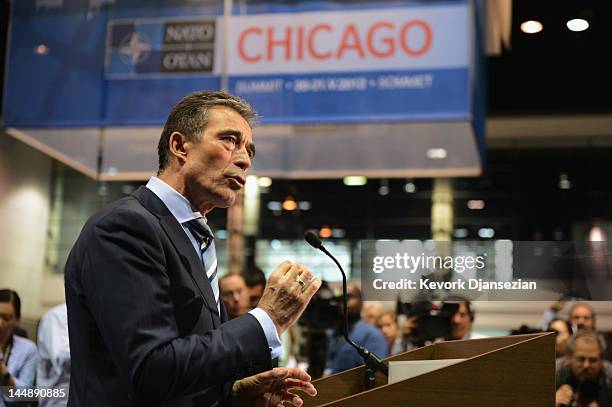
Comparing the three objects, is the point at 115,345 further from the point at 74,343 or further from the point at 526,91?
the point at 526,91

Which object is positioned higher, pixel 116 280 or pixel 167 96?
pixel 167 96

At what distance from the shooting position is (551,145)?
984 centimetres

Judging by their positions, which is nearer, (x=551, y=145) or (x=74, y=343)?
(x=74, y=343)

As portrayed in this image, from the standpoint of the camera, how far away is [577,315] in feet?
11.8

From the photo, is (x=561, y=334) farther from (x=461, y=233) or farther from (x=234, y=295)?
(x=461, y=233)

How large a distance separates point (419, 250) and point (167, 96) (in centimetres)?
236

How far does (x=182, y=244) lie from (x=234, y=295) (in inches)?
120

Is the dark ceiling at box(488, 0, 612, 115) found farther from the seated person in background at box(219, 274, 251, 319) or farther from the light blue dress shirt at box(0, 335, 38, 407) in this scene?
the light blue dress shirt at box(0, 335, 38, 407)

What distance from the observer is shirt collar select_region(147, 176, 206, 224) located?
80.8 inches

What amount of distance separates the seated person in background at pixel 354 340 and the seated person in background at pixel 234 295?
517mm

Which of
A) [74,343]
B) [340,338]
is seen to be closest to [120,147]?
[340,338]

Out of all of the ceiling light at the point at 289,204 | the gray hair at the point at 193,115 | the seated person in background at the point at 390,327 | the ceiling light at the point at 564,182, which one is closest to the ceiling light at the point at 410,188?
the ceiling light at the point at 289,204

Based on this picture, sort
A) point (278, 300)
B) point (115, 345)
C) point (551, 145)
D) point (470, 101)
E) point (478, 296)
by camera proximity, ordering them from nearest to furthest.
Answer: point (115, 345) < point (278, 300) < point (478, 296) < point (470, 101) < point (551, 145)

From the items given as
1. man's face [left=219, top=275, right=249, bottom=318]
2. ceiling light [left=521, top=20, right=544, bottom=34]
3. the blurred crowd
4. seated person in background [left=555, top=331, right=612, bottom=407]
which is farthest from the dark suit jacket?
ceiling light [left=521, top=20, right=544, bottom=34]
